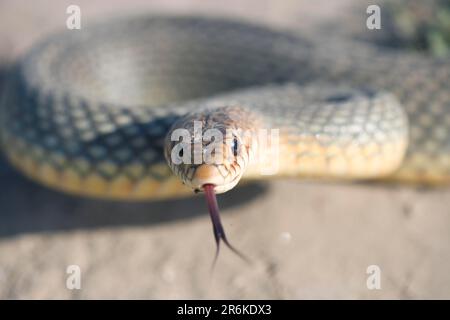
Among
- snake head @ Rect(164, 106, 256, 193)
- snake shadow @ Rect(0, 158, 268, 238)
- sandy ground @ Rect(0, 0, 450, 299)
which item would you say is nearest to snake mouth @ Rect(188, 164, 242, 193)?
snake head @ Rect(164, 106, 256, 193)

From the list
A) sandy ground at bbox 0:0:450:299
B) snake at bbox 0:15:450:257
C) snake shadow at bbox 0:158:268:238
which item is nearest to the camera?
snake at bbox 0:15:450:257

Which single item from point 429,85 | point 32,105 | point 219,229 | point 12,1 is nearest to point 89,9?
point 12,1

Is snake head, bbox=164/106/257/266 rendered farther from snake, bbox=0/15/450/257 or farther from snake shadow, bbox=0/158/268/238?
snake shadow, bbox=0/158/268/238

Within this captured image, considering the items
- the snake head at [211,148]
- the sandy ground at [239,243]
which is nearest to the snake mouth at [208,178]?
the snake head at [211,148]

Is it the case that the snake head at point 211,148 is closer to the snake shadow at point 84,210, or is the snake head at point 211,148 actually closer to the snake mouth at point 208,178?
the snake mouth at point 208,178

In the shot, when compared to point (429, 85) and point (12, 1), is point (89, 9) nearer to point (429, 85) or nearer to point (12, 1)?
point (12, 1)

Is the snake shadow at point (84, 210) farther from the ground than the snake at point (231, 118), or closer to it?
closer to it

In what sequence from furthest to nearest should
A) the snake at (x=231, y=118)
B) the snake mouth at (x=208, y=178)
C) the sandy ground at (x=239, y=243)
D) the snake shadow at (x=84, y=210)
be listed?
the snake shadow at (x=84, y=210), the sandy ground at (x=239, y=243), the snake at (x=231, y=118), the snake mouth at (x=208, y=178)
